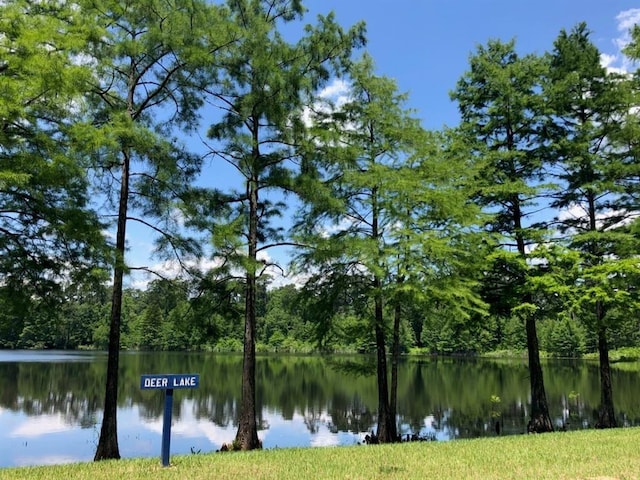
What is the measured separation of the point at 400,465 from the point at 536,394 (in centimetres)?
1066

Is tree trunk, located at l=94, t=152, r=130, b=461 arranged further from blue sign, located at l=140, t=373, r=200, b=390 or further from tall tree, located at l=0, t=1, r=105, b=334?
blue sign, located at l=140, t=373, r=200, b=390

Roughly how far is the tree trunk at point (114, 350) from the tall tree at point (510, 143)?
10.3 m

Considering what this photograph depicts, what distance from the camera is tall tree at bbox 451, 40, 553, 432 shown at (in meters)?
16.0

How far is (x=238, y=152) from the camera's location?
514 inches

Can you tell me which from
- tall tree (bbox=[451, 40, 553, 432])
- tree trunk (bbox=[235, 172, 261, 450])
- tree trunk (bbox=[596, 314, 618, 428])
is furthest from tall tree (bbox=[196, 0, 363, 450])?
tree trunk (bbox=[596, 314, 618, 428])

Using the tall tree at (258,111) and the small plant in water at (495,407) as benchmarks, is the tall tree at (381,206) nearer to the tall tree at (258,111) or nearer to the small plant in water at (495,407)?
the tall tree at (258,111)

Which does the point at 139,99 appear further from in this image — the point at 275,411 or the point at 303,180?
the point at 275,411

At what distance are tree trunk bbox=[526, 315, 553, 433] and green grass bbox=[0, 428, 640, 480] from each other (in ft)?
20.7

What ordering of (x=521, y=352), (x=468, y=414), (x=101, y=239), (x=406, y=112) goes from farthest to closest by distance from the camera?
1. (x=521, y=352)
2. (x=468, y=414)
3. (x=406, y=112)
4. (x=101, y=239)

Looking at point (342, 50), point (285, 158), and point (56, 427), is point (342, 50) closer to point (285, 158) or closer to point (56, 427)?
point (285, 158)

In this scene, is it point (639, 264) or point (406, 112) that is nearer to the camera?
point (639, 264)

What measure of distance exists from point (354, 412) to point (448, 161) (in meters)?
15.3

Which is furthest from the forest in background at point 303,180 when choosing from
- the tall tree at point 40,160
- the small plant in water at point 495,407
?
the small plant in water at point 495,407

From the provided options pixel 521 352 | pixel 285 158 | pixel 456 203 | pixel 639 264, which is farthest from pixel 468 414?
pixel 521 352
